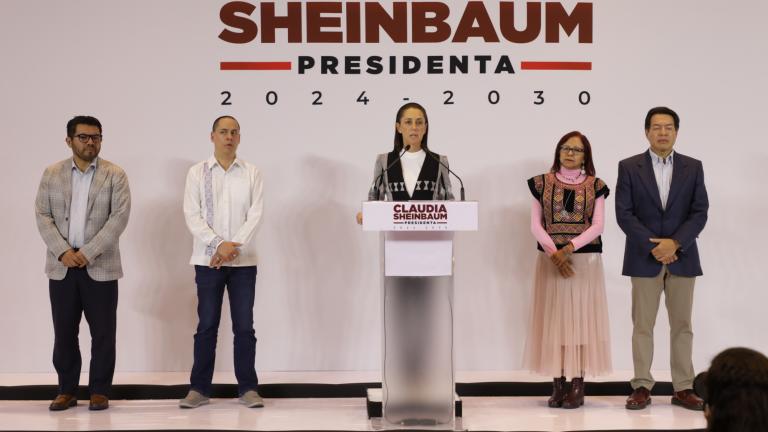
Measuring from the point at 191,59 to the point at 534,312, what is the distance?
2.75 metres

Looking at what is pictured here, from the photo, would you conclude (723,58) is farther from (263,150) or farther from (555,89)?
(263,150)

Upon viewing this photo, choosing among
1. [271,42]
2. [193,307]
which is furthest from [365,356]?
[271,42]

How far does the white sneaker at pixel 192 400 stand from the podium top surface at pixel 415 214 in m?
1.60

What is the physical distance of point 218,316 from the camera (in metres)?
5.06

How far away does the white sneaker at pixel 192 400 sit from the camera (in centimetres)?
503

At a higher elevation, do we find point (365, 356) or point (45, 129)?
point (45, 129)

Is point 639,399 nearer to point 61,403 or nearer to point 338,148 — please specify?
point 338,148

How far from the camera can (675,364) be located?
4992 mm

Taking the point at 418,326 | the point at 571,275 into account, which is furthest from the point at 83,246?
the point at 571,275

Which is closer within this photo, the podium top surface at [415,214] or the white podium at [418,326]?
the podium top surface at [415,214]

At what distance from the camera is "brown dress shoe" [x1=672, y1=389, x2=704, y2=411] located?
16.1 ft

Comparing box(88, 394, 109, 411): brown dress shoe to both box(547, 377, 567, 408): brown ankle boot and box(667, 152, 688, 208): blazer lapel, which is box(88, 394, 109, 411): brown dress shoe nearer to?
box(547, 377, 567, 408): brown ankle boot

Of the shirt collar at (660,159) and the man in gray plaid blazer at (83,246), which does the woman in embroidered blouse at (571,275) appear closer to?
the shirt collar at (660,159)

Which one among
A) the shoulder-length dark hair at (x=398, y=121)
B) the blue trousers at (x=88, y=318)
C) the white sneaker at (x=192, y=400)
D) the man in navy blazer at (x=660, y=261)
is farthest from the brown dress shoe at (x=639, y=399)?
the blue trousers at (x=88, y=318)
